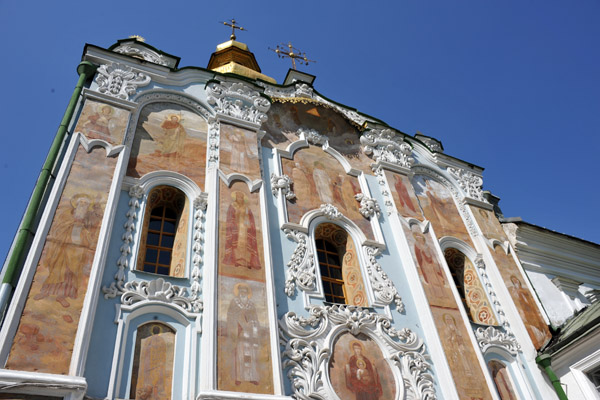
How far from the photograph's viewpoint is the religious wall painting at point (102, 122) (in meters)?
8.88

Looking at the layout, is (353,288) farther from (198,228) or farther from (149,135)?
(149,135)

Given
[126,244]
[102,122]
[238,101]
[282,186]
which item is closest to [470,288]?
[282,186]

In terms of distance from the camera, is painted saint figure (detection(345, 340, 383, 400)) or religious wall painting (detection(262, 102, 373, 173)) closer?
painted saint figure (detection(345, 340, 383, 400))

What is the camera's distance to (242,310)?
7.40m

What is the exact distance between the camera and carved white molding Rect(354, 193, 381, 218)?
10844 millimetres

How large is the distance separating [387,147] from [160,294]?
7584mm

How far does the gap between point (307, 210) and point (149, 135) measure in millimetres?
3454

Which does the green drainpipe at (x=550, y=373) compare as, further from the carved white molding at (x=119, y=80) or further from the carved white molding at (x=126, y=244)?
the carved white molding at (x=119, y=80)

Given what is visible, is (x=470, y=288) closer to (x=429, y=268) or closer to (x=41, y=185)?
(x=429, y=268)

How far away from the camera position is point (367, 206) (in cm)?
1091

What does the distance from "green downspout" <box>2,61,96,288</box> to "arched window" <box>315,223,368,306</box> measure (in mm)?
4982

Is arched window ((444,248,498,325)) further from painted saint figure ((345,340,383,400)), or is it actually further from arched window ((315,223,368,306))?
painted saint figure ((345,340,383,400))

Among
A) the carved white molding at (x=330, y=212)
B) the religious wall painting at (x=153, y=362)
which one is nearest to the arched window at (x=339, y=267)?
the carved white molding at (x=330, y=212)

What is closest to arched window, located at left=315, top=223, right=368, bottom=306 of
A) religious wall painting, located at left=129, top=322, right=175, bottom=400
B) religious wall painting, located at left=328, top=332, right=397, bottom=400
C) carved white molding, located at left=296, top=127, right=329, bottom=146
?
religious wall painting, located at left=328, top=332, right=397, bottom=400
